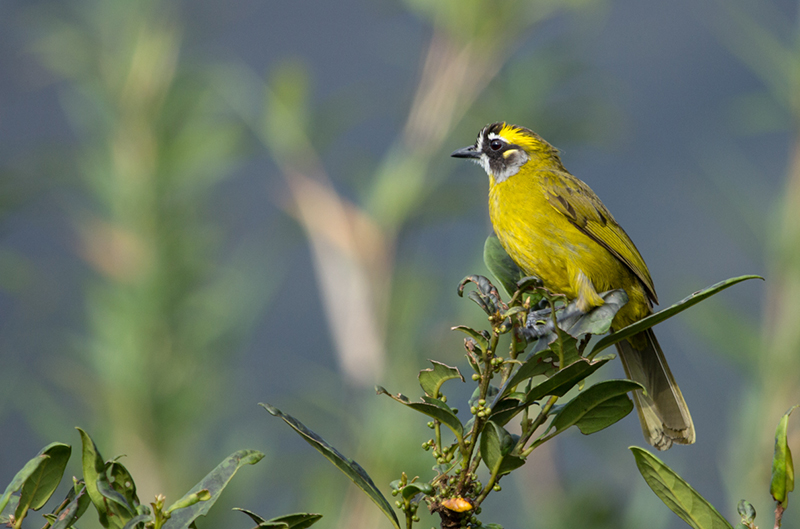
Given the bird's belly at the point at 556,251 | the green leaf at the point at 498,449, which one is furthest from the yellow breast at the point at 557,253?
the green leaf at the point at 498,449

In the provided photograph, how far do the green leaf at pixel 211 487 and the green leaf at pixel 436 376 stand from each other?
0.18 metres

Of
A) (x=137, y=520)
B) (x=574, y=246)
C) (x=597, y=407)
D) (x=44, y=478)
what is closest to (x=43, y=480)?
(x=44, y=478)

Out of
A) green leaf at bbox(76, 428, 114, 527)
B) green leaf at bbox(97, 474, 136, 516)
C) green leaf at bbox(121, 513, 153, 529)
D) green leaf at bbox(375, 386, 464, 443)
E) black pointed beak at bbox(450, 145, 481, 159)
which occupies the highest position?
black pointed beak at bbox(450, 145, 481, 159)

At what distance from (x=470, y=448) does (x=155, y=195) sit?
2.22m

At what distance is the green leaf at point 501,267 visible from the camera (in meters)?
0.95

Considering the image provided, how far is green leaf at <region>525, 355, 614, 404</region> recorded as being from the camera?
660 millimetres

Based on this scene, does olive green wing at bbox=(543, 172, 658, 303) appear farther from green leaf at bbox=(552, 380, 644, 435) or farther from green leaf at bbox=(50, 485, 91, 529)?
green leaf at bbox=(50, 485, 91, 529)

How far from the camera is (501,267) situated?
38.6 inches

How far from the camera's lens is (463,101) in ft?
9.37

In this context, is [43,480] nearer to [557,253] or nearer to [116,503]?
[116,503]

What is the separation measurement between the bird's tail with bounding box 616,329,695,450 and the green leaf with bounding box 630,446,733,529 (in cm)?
45

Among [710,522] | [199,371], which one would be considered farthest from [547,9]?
[710,522]

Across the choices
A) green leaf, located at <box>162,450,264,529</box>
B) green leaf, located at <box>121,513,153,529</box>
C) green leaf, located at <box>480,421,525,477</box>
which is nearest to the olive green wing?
green leaf, located at <box>480,421,525,477</box>

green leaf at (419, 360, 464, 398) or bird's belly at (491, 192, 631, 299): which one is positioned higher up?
bird's belly at (491, 192, 631, 299)
